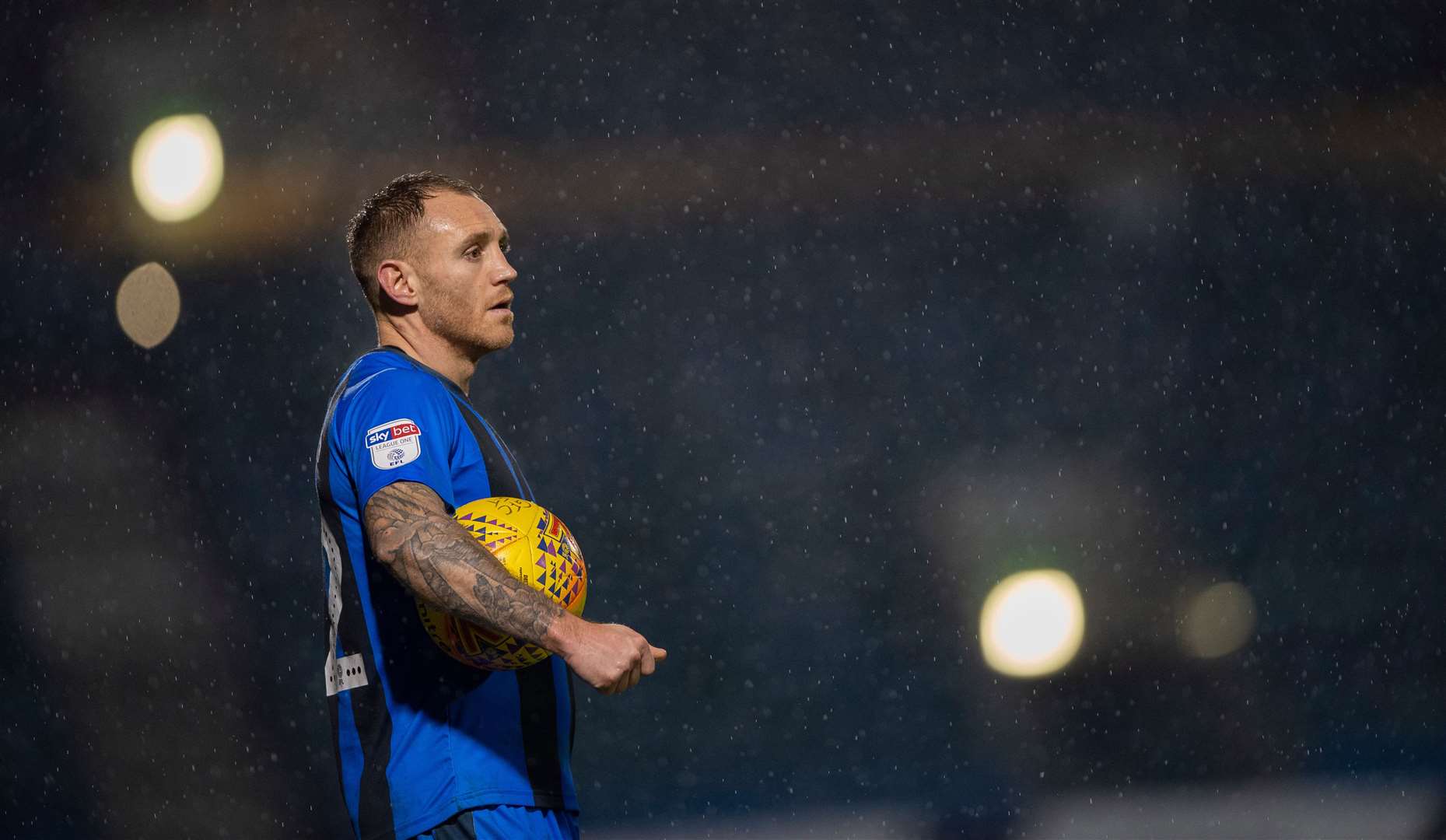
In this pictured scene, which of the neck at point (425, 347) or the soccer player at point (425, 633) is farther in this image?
the neck at point (425, 347)

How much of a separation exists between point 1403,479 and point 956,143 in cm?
329

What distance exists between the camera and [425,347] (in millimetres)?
2285

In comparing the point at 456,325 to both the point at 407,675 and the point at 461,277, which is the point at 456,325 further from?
the point at 407,675

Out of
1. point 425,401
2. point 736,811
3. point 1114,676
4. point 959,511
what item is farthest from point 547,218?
point 425,401

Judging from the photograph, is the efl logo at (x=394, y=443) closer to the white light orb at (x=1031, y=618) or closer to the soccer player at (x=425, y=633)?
the soccer player at (x=425, y=633)

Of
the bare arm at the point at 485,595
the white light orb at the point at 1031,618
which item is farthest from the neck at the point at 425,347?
the white light orb at the point at 1031,618

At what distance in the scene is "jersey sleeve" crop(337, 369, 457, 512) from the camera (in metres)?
1.91

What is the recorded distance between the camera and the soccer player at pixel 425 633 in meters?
1.81

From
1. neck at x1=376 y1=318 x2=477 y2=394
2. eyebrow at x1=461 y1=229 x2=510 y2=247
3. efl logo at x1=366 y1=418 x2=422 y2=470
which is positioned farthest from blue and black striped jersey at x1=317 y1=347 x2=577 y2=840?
eyebrow at x1=461 y1=229 x2=510 y2=247

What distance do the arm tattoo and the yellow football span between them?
0.06m

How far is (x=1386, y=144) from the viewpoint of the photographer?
752 centimetres

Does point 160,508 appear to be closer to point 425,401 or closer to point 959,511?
point 959,511

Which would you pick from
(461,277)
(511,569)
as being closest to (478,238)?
(461,277)

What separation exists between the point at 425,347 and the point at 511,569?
0.56 meters
